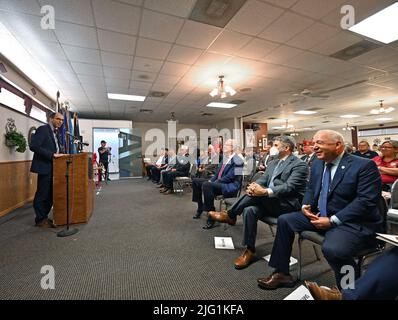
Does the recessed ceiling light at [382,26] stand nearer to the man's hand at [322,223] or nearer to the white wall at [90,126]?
the man's hand at [322,223]

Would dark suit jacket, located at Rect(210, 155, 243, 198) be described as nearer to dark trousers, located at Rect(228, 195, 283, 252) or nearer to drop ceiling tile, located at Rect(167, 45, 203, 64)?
dark trousers, located at Rect(228, 195, 283, 252)

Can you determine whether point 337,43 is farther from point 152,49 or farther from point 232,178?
point 152,49

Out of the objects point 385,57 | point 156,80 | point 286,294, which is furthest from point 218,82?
point 286,294

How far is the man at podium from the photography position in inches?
105

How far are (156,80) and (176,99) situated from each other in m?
1.67

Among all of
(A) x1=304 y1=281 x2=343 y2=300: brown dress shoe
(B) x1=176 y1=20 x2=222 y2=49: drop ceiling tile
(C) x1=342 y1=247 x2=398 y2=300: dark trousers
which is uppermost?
(B) x1=176 y1=20 x2=222 y2=49: drop ceiling tile

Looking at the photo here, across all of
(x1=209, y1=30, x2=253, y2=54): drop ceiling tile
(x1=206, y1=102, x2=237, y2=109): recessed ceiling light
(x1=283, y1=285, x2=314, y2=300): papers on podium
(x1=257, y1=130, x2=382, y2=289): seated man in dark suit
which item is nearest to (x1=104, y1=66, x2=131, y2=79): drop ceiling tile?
(x1=209, y1=30, x2=253, y2=54): drop ceiling tile

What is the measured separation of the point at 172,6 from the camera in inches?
89.1

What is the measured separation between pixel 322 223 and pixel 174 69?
376cm

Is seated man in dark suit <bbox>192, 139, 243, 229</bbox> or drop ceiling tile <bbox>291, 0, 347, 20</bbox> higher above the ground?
drop ceiling tile <bbox>291, 0, 347, 20</bbox>

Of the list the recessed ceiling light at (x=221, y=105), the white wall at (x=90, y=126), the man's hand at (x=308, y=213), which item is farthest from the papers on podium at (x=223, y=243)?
the white wall at (x=90, y=126)

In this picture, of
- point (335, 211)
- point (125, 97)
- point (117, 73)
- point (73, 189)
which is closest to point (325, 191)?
point (335, 211)

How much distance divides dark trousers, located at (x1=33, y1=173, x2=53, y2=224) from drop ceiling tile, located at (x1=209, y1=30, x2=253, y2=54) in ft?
10.5

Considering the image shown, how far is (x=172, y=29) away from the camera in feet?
8.80
